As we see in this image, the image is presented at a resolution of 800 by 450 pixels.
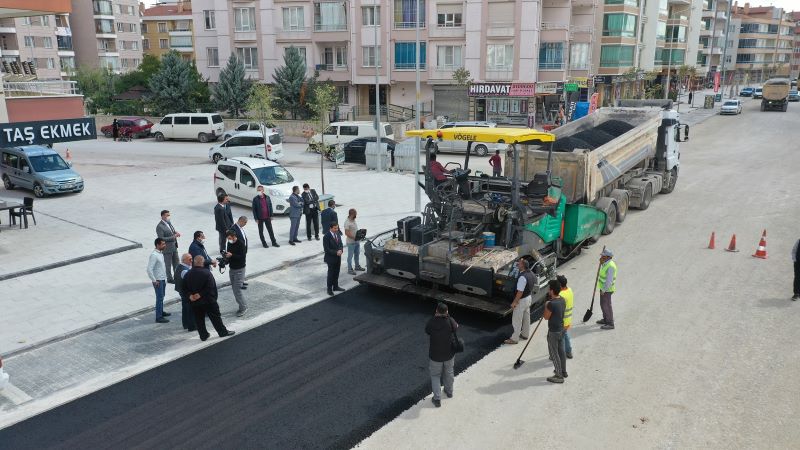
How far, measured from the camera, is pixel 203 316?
10.4m

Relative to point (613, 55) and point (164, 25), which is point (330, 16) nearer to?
point (613, 55)

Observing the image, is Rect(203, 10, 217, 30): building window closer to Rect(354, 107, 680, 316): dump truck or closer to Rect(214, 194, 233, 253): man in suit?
Rect(214, 194, 233, 253): man in suit

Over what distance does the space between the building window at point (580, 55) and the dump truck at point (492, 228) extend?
103ft

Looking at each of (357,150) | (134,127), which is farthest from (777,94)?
(134,127)

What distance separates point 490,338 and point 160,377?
534 centimetres

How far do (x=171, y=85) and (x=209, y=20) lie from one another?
7548mm

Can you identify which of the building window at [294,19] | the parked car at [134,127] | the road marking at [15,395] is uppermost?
the building window at [294,19]

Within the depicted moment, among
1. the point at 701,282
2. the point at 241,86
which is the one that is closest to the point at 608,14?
the point at 241,86

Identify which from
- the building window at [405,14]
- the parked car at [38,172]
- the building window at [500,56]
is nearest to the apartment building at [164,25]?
the building window at [405,14]

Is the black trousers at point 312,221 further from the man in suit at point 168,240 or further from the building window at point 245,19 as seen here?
the building window at point 245,19

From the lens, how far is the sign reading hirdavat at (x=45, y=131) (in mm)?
13719

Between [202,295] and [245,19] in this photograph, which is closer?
[202,295]

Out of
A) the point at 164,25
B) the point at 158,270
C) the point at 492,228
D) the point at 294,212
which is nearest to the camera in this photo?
the point at 158,270

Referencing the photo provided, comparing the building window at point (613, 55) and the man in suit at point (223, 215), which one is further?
the building window at point (613, 55)
